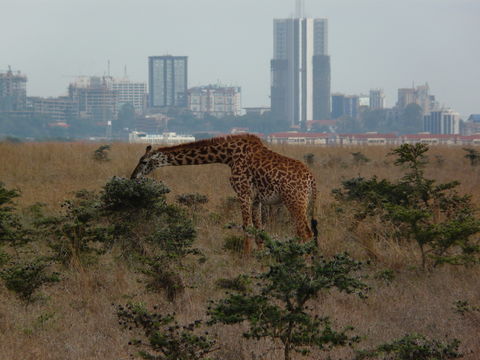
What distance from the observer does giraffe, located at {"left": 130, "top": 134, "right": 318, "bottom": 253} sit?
9.09m

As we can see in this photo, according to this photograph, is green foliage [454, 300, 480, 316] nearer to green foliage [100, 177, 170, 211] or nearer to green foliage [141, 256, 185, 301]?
green foliage [141, 256, 185, 301]

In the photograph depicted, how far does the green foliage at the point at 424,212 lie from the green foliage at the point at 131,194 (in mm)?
2497

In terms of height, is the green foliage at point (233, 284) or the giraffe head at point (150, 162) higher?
the giraffe head at point (150, 162)

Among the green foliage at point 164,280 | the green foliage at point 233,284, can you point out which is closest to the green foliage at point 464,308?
the green foliage at point 233,284

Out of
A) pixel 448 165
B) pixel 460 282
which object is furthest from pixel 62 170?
pixel 460 282

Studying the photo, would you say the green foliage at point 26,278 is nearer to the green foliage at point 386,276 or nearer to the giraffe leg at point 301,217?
the giraffe leg at point 301,217

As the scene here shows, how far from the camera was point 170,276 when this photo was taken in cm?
791

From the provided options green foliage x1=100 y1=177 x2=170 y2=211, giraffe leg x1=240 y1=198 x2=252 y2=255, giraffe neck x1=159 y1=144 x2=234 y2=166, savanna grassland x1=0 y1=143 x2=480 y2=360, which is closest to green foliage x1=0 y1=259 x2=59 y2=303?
savanna grassland x1=0 y1=143 x2=480 y2=360

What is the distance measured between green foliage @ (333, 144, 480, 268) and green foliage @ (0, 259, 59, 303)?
3602mm

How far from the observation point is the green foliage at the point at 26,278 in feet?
24.5

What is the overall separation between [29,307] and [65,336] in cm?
87

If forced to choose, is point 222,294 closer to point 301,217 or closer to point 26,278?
point 301,217

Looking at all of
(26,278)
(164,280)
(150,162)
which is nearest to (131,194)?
(150,162)

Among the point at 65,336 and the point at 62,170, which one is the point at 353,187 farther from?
the point at 62,170
